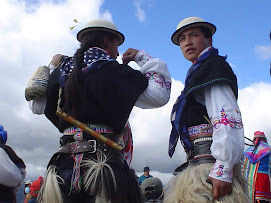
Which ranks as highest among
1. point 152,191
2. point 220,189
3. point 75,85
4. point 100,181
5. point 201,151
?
point 75,85

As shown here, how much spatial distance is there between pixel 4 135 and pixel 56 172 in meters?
3.36

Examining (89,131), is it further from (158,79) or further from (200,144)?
(200,144)

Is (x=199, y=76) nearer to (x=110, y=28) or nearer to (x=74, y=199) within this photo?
(x=110, y=28)

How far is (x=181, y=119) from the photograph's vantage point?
9.55 ft

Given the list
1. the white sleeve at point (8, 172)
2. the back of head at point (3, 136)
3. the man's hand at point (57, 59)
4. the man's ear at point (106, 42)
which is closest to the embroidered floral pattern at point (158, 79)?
the man's ear at point (106, 42)

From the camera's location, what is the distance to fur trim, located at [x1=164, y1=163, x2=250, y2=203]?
237cm

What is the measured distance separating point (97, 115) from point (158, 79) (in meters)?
0.62

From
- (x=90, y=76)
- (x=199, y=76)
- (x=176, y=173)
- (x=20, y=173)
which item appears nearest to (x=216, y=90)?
(x=199, y=76)

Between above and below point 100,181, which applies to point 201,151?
above

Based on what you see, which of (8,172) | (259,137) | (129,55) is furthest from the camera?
(259,137)

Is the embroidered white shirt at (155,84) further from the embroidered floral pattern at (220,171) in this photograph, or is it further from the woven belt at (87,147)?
the embroidered floral pattern at (220,171)

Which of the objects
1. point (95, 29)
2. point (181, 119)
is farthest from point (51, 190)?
point (95, 29)

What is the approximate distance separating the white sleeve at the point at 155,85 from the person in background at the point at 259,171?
3.92m

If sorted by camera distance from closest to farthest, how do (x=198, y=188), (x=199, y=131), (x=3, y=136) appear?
(x=198, y=188) → (x=199, y=131) → (x=3, y=136)
